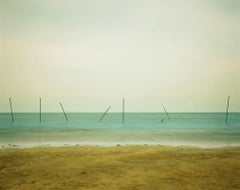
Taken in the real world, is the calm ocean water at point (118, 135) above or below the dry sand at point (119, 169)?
below

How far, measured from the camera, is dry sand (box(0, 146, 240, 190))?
4441mm

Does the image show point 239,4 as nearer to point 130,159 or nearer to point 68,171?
point 130,159

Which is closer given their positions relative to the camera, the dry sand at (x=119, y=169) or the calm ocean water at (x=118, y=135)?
the dry sand at (x=119, y=169)

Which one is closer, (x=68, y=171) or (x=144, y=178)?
(x=144, y=178)

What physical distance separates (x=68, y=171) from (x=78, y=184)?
780 millimetres

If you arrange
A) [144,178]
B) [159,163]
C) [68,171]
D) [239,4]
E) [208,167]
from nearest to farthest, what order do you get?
[144,178]
[68,171]
[208,167]
[159,163]
[239,4]

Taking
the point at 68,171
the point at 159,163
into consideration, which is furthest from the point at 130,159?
the point at 68,171

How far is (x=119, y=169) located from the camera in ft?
17.6

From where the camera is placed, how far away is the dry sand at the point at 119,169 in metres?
4.44

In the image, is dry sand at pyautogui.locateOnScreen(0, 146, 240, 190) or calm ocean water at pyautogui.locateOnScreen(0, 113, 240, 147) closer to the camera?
dry sand at pyautogui.locateOnScreen(0, 146, 240, 190)

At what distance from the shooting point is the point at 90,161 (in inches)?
239

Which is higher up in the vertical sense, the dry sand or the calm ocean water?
the dry sand

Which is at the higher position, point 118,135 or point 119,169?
point 119,169

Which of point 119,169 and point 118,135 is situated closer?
point 119,169
